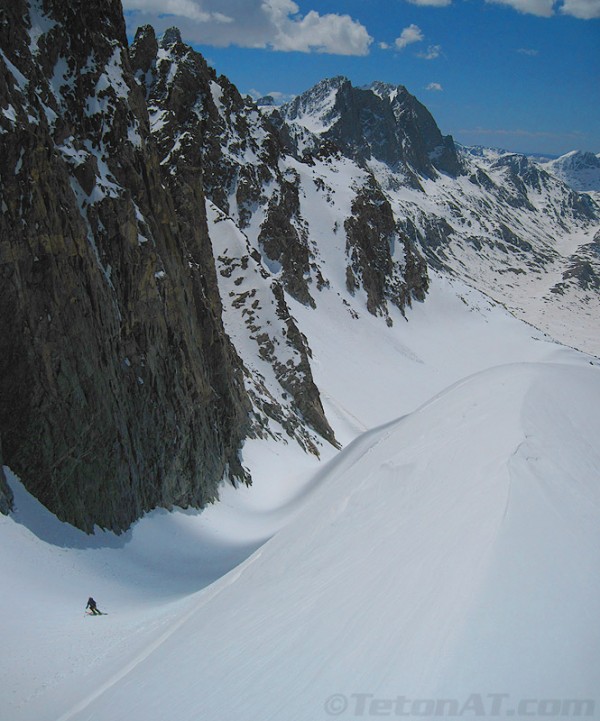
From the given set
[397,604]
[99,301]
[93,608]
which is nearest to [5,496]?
[93,608]

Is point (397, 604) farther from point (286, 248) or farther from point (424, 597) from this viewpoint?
point (286, 248)

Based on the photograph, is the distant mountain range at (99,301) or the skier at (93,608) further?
the distant mountain range at (99,301)

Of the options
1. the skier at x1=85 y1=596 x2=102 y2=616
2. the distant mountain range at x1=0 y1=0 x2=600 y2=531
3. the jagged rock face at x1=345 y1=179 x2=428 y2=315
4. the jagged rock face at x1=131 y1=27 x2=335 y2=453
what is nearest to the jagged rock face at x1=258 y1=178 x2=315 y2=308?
the jagged rock face at x1=131 y1=27 x2=335 y2=453

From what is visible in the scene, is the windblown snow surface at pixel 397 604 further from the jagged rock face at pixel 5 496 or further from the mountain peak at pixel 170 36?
the mountain peak at pixel 170 36

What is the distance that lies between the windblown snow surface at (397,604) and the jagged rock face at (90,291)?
13.9 feet

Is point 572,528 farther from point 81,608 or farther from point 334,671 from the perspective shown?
point 81,608

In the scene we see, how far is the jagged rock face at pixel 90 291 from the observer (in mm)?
20891

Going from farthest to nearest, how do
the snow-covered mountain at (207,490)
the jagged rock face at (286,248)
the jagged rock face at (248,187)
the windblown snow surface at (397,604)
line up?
the jagged rock face at (286,248), the jagged rock face at (248,187), the snow-covered mountain at (207,490), the windblown snow surface at (397,604)

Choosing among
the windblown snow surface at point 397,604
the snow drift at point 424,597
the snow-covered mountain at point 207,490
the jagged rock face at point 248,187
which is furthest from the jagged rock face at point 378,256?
the snow drift at point 424,597

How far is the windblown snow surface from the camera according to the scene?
6.55m

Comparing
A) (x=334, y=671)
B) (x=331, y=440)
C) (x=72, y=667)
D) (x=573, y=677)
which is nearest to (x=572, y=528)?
(x=573, y=677)

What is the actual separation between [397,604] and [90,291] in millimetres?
19370

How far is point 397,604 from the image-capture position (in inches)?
309

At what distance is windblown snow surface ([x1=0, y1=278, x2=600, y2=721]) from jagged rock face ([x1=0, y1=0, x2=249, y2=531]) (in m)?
4.23
